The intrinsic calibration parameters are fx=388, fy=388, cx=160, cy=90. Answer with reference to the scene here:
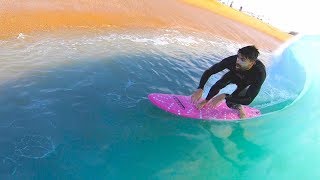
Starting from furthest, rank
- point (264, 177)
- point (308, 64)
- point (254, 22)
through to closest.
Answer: point (254, 22), point (308, 64), point (264, 177)

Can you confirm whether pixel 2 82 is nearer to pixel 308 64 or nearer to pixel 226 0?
pixel 308 64

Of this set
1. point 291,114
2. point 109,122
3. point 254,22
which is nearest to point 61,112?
point 109,122

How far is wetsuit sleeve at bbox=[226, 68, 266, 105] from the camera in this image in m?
5.84

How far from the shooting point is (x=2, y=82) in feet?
21.1

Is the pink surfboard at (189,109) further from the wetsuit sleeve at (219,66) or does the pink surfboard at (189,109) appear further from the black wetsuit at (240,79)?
the wetsuit sleeve at (219,66)

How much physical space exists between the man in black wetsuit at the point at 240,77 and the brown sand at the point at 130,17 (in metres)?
4.81

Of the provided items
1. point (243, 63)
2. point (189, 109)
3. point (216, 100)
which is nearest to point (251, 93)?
point (243, 63)

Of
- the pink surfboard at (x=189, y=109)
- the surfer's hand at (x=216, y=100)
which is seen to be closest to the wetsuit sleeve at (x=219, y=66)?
the surfer's hand at (x=216, y=100)

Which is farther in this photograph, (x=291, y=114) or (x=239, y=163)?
(x=291, y=114)

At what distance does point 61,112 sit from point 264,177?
10.1 feet

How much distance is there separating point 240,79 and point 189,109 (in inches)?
37.7

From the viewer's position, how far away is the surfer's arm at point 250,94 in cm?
587

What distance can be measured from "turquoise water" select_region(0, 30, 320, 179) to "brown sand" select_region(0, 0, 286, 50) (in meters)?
0.70

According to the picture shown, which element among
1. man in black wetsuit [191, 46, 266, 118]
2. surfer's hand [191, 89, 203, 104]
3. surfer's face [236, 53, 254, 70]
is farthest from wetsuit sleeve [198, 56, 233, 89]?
surfer's hand [191, 89, 203, 104]
